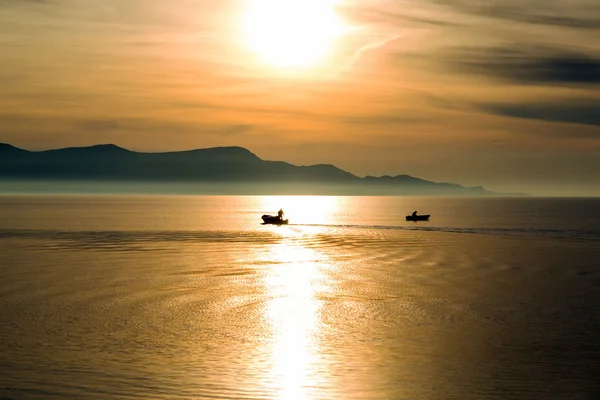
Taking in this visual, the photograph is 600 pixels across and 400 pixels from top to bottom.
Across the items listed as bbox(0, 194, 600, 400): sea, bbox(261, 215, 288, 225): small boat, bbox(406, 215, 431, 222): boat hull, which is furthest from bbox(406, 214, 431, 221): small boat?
bbox(0, 194, 600, 400): sea

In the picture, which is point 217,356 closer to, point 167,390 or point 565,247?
point 167,390

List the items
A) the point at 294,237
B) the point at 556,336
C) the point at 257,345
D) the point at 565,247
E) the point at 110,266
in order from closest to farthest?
the point at 257,345
the point at 556,336
the point at 110,266
the point at 565,247
the point at 294,237

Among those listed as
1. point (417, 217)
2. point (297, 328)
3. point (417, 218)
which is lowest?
point (297, 328)

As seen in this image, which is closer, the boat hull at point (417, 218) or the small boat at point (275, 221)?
the small boat at point (275, 221)

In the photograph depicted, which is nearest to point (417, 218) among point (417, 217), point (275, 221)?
point (417, 217)

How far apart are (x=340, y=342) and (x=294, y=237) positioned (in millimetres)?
76057

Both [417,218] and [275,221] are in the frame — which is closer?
[275,221]

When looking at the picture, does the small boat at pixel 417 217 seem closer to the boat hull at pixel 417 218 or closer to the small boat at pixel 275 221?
the boat hull at pixel 417 218

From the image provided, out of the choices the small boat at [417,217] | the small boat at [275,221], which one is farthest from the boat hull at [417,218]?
the small boat at [275,221]

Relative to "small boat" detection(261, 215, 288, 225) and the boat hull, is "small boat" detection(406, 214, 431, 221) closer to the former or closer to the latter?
the boat hull

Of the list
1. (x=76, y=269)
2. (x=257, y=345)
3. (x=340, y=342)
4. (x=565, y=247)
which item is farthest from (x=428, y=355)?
(x=565, y=247)

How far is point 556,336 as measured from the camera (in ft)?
109

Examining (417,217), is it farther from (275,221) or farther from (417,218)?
(275,221)

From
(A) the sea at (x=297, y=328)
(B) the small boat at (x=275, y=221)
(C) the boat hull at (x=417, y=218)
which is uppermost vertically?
(C) the boat hull at (x=417, y=218)
